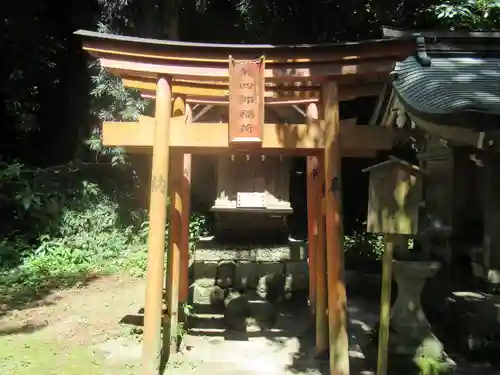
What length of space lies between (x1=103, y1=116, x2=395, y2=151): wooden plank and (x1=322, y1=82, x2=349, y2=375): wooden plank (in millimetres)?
96

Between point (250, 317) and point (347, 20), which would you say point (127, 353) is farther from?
point (347, 20)

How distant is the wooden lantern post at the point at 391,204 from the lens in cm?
381

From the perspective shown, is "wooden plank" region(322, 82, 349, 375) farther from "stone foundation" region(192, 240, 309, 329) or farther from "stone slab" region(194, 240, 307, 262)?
"stone slab" region(194, 240, 307, 262)

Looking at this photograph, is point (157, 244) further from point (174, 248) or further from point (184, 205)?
point (184, 205)

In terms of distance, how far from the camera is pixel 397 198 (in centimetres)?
385

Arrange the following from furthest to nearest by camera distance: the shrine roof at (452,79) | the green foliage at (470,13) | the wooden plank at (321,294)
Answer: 1. the green foliage at (470,13)
2. the wooden plank at (321,294)
3. the shrine roof at (452,79)

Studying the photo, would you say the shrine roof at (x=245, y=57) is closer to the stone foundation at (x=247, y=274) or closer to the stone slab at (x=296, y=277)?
the stone foundation at (x=247, y=274)

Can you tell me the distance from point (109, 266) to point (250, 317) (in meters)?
4.39

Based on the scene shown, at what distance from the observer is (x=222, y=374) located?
16.0 feet

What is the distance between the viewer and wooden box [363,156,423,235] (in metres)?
3.81

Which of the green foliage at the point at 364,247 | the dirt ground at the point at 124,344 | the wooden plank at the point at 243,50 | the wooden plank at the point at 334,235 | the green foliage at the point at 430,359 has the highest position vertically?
the wooden plank at the point at 243,50

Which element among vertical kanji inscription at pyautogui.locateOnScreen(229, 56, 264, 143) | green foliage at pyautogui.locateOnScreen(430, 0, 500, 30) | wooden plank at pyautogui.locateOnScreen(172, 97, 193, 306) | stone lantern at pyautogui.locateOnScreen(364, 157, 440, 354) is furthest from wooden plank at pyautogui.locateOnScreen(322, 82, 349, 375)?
green foliage at pyautogui.locateOnScreen(430, 0, 500, 30)

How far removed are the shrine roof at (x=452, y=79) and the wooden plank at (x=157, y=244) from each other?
237 centimetres

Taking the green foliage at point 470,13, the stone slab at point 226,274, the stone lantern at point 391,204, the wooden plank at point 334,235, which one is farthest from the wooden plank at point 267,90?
the green foliage at point 470,13
